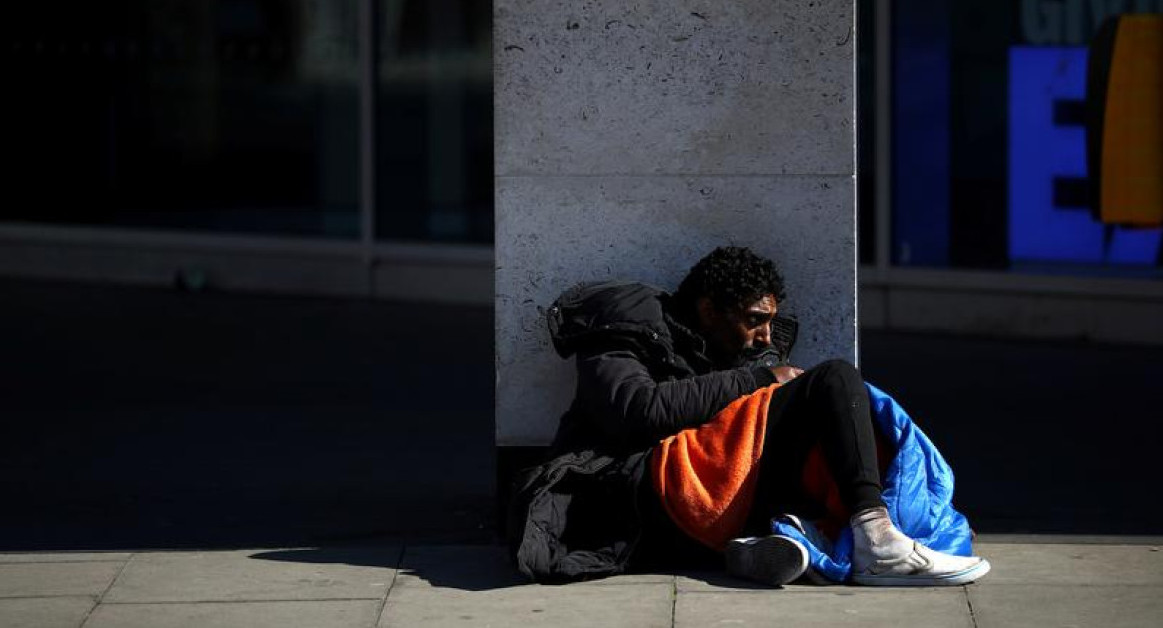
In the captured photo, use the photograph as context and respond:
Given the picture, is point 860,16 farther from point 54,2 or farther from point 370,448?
point 54,2

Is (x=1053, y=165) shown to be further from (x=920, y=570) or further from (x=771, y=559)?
(x=771, y=559)

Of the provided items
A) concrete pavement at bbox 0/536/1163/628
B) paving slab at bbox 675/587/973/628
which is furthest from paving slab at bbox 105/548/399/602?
paving slab at bbox 675/587/973/628

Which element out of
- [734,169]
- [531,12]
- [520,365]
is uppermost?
Result: [531,12]

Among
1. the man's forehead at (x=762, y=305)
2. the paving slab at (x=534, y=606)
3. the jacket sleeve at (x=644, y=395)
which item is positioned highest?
the man's forehead at (x=762, y=305)

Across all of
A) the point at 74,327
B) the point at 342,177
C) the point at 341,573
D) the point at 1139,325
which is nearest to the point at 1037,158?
the point at 1139,325

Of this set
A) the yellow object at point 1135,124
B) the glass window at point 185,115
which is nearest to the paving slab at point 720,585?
the yellow object at point 1135,124

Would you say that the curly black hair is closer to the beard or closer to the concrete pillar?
the beard

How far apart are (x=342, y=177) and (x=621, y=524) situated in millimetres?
7503

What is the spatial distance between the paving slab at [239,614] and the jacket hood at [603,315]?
961mm

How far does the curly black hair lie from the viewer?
20.2ft

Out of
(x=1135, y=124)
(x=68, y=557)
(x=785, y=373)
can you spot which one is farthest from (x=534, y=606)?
(x=1135, y=124)

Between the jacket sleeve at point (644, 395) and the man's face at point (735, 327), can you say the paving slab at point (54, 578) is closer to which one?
the jacket sleeve at point (644, 395)

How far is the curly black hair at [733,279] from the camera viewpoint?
6156 millimetres

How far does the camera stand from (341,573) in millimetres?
A: 6152
